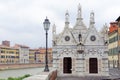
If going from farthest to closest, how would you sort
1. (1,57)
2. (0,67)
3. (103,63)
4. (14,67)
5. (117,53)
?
(1,57) → (14,67) → (0,67) → (117,53) → (103,63)

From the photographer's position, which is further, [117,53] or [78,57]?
[117,53]

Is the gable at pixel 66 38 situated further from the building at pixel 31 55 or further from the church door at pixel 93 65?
the building at pixel 31 55

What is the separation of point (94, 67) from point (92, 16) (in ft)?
17.3

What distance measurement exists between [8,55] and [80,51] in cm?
10156

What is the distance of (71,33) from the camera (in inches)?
1262

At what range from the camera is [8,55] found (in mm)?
130125

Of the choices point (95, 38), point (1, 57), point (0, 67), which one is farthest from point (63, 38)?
point (1, 57)

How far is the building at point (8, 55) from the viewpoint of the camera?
404 feet

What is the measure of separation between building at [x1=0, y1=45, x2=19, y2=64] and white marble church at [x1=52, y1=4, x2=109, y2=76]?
9232 centimetres

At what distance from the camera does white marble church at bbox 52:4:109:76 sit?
31.5 meters

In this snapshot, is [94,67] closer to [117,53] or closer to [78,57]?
[78,57]

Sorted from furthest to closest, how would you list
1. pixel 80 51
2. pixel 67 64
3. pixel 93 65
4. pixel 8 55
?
pixel 8 55 → pixel 67 64 → pixel 93 65 → pixel 80 51

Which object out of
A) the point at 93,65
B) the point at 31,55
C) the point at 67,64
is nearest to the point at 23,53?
the point at 31,55

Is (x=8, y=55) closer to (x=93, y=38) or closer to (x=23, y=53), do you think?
(x=23, y=53)
